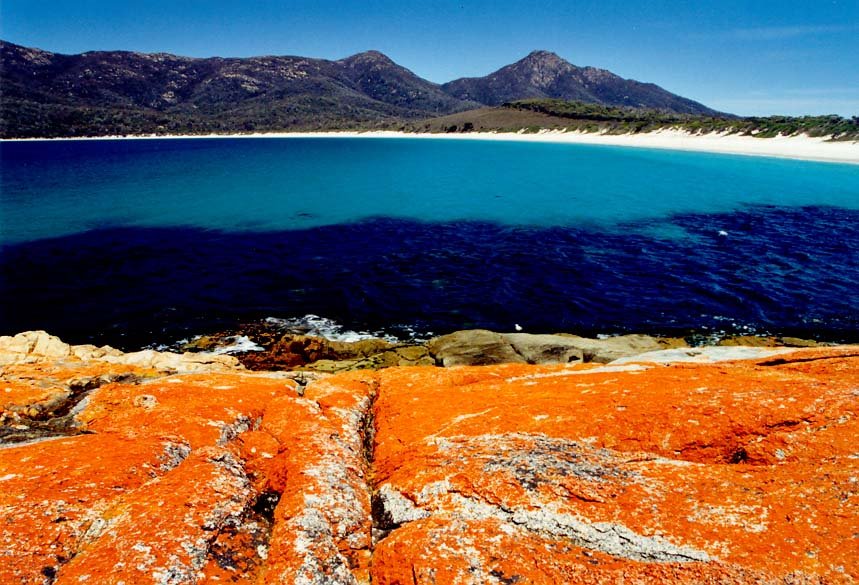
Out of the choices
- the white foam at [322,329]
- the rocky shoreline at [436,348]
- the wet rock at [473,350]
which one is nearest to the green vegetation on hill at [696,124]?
the rocky shoreline at [436,348]

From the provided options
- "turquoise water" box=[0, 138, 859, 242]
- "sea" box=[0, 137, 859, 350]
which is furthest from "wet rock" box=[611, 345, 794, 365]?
"turquoise water" box=[0, 138, 859, 242]

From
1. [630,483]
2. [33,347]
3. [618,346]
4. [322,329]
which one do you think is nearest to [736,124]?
[618,346]

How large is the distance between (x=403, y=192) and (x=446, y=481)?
53.8m

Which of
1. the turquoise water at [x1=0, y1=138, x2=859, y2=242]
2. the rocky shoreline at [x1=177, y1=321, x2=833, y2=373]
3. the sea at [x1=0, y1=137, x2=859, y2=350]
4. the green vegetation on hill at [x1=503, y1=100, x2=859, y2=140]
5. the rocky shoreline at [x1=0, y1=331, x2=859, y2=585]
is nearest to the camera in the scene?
the rocky shoreline at [x1=0, y1=331, x2=859, y2=585]

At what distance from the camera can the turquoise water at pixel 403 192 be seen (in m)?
41.5

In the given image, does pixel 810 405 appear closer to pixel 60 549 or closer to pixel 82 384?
pixel 60 549

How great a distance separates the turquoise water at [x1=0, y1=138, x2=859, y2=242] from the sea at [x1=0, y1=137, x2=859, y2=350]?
1.55 ft

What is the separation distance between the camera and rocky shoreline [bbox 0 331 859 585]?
3.68m

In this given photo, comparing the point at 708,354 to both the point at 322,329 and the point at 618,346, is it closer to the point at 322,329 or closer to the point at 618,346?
the point at 618,346

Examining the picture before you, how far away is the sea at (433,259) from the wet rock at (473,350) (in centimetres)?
306

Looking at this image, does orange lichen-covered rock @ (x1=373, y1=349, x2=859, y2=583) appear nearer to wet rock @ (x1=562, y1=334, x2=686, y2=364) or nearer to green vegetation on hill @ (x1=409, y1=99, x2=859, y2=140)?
wet rock @ (x1=562, y1=334, x2=686, y2=364)

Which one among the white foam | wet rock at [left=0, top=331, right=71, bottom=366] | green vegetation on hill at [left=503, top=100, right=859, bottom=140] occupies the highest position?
green vegetation on hill at [left=503, top=100, right=859, bottom=140]

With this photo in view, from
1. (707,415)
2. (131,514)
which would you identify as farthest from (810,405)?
(131,514)

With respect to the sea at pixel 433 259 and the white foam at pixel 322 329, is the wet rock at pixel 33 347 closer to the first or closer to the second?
the sea at pixel 433 259
